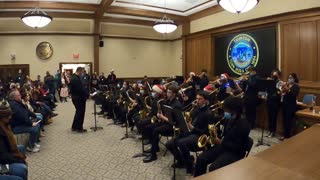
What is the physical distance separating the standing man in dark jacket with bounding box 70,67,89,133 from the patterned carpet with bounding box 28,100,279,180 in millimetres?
281

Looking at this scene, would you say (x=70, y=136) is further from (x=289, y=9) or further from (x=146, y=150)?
(x=289, y=9)

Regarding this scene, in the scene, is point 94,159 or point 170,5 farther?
point 170,5

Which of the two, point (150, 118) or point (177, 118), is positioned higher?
point (177, 118)

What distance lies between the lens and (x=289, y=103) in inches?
226

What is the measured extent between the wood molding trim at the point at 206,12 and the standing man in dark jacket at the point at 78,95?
5.87m

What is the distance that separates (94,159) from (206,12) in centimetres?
784

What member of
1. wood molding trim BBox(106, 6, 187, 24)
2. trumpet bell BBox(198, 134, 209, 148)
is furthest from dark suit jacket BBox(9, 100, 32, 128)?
wood molding trim BBox(106, 6, 187, 24)

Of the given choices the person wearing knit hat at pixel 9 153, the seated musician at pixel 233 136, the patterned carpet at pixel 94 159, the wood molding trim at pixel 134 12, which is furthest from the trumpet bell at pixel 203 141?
the wood molding trim at pixel 134 12

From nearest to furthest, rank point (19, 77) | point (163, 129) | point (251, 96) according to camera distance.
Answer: point (163, 129), point (251, 96), point (19, 77)

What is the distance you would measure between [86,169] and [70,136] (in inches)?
90.5

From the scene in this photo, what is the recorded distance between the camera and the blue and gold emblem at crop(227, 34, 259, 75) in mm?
8531

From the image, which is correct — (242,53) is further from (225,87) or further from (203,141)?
(203,141)

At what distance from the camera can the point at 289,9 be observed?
285 inches

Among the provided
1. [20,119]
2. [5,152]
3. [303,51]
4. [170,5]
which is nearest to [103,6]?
[170,5]
